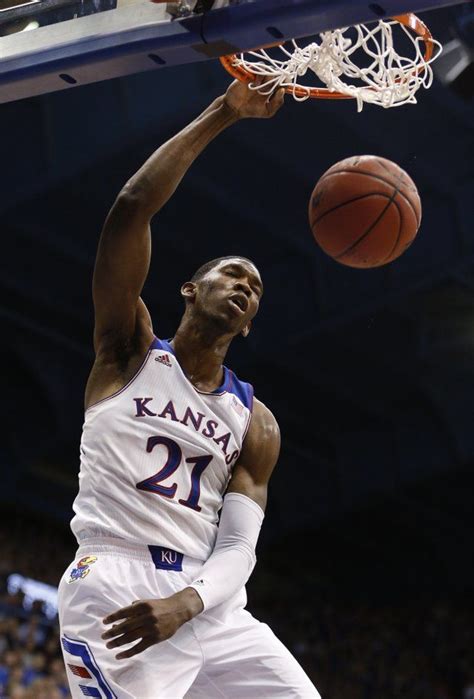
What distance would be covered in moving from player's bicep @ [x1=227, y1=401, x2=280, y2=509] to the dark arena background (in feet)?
12.6

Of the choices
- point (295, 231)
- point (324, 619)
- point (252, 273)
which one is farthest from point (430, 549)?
point (252, 273)

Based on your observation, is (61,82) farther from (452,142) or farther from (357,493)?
(357,493)

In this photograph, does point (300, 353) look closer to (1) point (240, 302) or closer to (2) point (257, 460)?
(1) point (240, 302)

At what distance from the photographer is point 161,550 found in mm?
3600

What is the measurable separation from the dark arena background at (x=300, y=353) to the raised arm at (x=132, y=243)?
11.8 feet

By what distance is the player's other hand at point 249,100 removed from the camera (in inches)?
158

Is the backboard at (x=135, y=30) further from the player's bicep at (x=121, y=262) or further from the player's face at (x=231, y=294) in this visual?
the player's face at (x=231, y=294)

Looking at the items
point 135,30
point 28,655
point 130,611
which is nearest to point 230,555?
point 130,611

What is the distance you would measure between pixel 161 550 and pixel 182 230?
8463mm

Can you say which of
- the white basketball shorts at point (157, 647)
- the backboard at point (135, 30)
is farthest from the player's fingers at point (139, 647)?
the backboard at point (135, 30)

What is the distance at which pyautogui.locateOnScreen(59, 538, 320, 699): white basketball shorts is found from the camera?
3.40 m

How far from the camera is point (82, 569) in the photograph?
356 cm

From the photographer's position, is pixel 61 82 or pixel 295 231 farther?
pixel 295 231

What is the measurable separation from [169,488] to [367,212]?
1.59 meters
